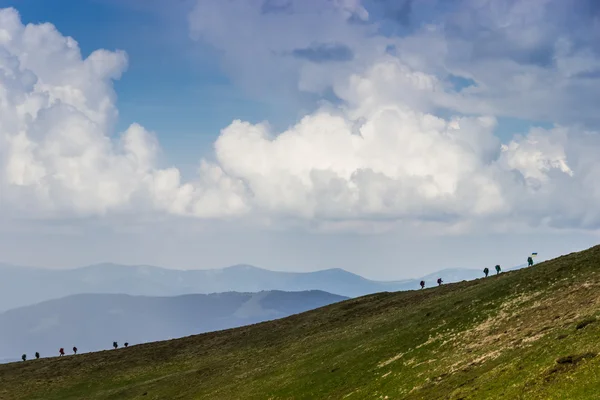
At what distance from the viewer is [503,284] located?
246ft

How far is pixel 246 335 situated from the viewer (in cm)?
11200

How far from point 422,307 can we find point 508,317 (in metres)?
25.4

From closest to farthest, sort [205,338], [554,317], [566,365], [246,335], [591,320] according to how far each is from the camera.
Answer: [566,365] → [591,320] → [554,317] → [246,335] → [205,338]

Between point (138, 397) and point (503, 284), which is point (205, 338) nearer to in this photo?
point (138, 397)

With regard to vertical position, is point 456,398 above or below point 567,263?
below

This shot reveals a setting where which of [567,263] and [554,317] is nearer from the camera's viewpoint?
[554,317]

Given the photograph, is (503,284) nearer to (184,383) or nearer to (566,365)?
(566,365)

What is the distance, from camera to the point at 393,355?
206ft

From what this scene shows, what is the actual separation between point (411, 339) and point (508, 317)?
12.3 metres

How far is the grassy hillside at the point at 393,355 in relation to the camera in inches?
1629

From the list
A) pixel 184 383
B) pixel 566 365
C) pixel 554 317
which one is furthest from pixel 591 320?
pixel 184 383

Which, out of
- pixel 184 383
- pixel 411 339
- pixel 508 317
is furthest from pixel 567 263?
pixel 184 383

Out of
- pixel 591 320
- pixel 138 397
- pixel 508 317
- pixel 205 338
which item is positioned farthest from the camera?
pixel 205 338

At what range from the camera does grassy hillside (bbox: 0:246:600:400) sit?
136 feet
